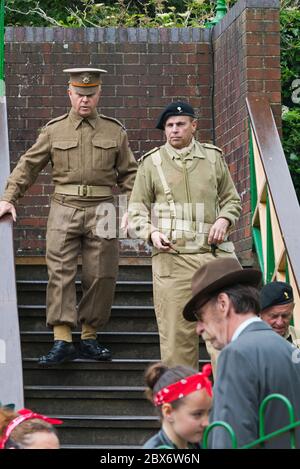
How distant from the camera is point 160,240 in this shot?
7.48 metres

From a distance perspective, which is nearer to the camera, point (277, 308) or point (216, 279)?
point (216, 279)

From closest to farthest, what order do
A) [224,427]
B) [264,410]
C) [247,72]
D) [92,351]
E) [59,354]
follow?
[224,427], [264,410], [59,354], [92,351], [247,72]

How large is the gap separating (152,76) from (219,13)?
82 centimetres

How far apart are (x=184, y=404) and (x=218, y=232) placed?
2984mm

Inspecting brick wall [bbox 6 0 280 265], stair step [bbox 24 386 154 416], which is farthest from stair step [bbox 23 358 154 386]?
brick wall [bbox 6 0 280 265]

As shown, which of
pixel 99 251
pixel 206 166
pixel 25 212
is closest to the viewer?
pixel 206 166

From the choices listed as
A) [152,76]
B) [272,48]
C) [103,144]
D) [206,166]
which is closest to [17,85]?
[152,76]

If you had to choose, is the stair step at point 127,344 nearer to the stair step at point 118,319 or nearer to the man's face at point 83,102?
the stair step at point 118,319

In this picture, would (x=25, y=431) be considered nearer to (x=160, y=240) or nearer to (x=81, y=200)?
(x=160, y=240)

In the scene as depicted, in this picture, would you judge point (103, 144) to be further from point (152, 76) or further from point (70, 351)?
point (152, 76)

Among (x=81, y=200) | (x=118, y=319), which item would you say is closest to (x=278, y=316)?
(x=81, y=200)

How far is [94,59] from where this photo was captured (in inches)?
450

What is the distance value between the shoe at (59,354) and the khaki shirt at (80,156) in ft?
3.15

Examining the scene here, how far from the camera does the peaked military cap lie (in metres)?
8.35
